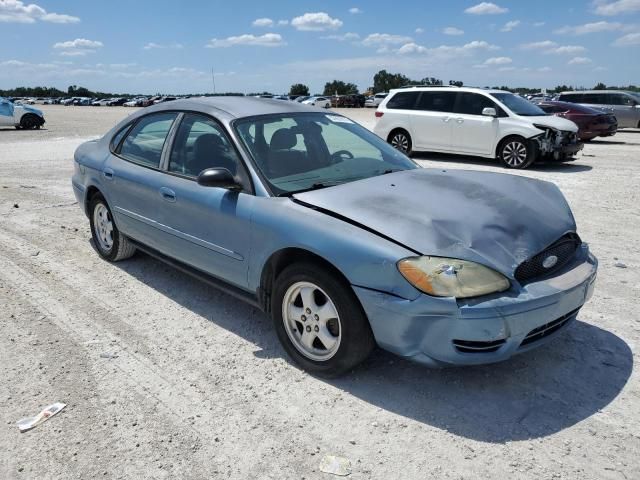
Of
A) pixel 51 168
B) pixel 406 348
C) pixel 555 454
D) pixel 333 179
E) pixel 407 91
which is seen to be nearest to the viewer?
pixel 555 454

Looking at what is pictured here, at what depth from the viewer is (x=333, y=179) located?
12.0ft

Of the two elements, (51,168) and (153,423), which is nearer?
(153,423)

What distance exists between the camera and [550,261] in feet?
9.93

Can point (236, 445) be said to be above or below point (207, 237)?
below

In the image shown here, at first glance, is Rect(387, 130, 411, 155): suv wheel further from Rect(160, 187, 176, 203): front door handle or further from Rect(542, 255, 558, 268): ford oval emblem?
Rect(542, 255, 558, 268): ford oval emblem

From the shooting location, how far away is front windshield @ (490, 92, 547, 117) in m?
11.7

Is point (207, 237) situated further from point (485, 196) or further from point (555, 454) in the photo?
point (555, 454)

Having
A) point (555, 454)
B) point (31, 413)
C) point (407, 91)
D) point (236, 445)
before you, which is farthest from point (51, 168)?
point (555, 454)

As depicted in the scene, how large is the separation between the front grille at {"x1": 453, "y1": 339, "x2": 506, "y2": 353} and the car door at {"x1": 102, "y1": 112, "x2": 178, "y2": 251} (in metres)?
2.56

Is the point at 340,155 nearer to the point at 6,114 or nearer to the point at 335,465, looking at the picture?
the point at 335,465

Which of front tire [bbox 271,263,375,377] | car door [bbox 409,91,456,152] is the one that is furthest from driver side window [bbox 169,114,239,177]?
car door [bbox 409,91,456,152]

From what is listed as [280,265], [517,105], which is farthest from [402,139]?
[280,265]

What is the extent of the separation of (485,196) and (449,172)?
65cm

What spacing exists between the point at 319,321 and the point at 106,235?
10.2ft
